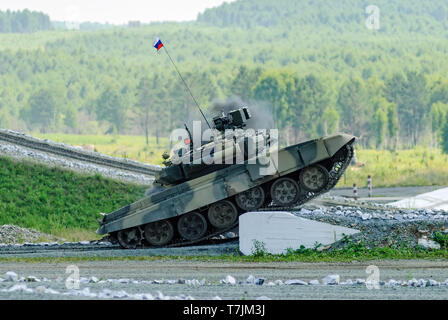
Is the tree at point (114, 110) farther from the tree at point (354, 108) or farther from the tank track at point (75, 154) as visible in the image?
the tank track at point (75, 154)

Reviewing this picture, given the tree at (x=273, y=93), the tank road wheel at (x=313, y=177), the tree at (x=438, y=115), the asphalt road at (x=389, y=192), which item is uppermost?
the tree at (x=273, y=93)

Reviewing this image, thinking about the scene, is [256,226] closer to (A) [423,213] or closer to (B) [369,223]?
(B) [369,223]

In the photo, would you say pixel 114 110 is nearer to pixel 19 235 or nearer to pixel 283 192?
pixel 19 235

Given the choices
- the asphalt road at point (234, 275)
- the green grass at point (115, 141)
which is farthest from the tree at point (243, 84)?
the asphalt road at point (234, 275)

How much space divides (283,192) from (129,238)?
470cm

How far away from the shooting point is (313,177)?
24.7 metres

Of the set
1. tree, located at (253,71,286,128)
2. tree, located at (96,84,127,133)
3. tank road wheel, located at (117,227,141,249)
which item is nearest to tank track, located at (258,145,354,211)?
tank road wheel, located at (117,227,141,249)

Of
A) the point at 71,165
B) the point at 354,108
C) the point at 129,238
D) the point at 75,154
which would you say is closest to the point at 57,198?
the point at 71,165

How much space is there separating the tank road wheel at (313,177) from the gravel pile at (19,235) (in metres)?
9.48

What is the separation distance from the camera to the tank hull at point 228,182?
24.3 m

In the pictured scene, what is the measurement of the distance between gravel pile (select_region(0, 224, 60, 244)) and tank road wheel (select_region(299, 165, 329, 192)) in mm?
9479
